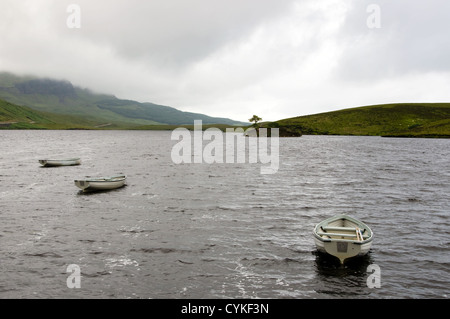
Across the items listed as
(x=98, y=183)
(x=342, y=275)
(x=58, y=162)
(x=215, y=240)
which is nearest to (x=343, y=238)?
(x=342, y=275)

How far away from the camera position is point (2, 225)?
27438 millimetres

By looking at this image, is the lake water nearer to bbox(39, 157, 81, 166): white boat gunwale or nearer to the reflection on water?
the reflection on water

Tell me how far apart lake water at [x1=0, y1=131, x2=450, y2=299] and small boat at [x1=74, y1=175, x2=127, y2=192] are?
1376mm

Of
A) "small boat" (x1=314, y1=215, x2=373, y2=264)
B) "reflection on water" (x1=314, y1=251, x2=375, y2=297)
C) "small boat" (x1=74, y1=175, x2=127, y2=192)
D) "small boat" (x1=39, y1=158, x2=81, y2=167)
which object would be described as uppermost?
"small boat" (x1=39, y1=158, x2=81, y2=167)

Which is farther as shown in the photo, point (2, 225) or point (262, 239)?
point (2, 225)

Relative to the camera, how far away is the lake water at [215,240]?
16984 mm

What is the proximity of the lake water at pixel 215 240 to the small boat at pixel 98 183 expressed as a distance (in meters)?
1.38

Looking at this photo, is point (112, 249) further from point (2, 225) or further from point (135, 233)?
point (2, 225)

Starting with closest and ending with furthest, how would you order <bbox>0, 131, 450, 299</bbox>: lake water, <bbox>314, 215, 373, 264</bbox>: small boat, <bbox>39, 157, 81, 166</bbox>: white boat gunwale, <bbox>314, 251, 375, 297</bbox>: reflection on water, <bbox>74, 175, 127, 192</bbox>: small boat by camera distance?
1. <bbox>314, 251, 375, 297</bbox>: reflection on water
2. <bbox>0, 131, 450, 299</bbox>: lake water
3. <bbox>314, 215, 373, 264</bbox>: small boat
4. <bbox>74, 175, 127, 192</bbox>: small boat
5. <bbox>39, 157, 81, 166</bbox>: white boat gunwale

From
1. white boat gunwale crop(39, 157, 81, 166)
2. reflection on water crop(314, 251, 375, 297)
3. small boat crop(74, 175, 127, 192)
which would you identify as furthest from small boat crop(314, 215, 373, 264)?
white boat gunwale crop(39, 157, 81, 166)

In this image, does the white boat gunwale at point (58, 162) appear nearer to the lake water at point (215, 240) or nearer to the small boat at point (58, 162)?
the small boat at point (58, 162)

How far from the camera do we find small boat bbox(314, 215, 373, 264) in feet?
62.3
